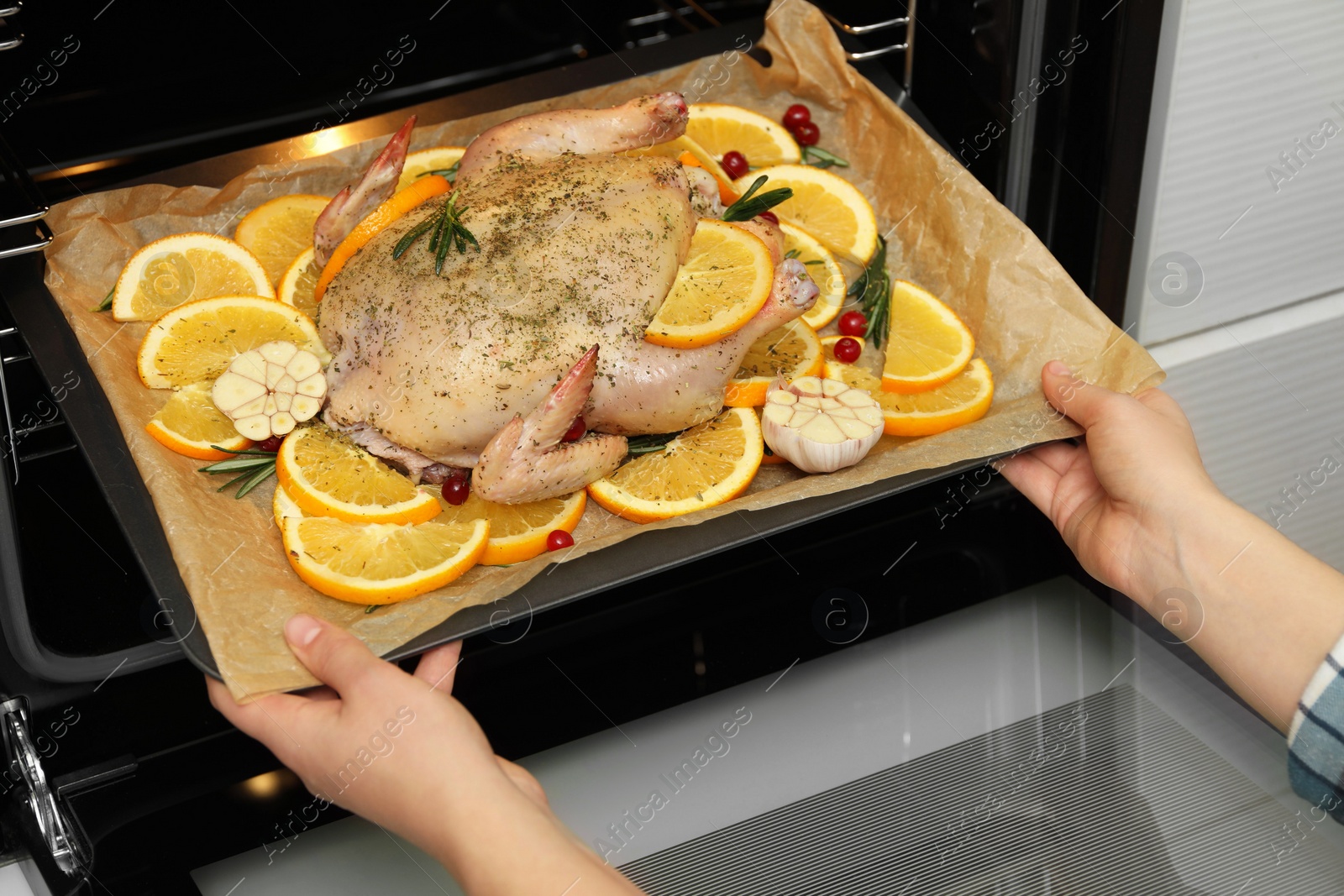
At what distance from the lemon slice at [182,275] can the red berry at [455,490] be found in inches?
18.5

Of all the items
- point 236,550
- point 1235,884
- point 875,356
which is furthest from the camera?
point 875,356

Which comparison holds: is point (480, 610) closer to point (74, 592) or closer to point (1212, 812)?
point (74, 592)

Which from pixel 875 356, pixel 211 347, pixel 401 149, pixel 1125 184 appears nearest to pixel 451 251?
pixel 401 149

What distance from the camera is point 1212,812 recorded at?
1.38 meters

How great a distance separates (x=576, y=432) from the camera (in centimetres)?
173

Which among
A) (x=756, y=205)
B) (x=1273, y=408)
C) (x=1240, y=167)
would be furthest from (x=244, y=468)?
(x=1273, y=408)

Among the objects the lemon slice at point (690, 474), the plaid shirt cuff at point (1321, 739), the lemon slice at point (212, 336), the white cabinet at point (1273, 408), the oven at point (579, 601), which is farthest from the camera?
the white cabinet at point (1273, 408)

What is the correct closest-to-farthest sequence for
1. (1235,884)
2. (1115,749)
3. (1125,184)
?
(1235,884), (1115,749), (1125,184)

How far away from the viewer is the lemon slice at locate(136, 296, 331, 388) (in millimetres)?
1788

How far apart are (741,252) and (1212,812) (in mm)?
965

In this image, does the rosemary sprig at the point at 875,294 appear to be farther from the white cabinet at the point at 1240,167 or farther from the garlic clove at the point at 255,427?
the garlic clove at the point at 255,427

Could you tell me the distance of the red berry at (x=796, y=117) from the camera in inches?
89.4

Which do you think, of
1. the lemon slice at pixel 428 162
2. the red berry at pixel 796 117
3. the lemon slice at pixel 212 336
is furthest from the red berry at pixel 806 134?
the lemon slice at pixel 212 336

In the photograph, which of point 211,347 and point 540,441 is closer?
point 540,441
